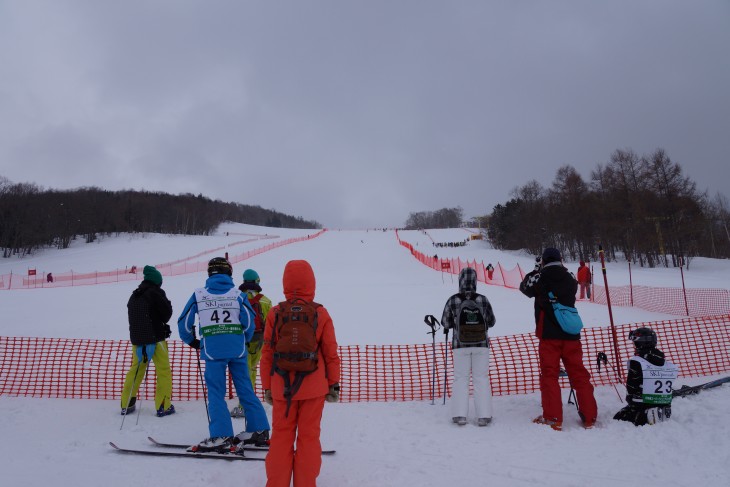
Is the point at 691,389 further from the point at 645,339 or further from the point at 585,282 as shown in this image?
the point at 585,282

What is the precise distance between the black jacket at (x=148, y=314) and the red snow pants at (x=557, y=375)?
4622mm

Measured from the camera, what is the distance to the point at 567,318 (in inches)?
175

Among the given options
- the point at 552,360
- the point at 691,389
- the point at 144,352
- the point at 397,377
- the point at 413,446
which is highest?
the point at 144,352

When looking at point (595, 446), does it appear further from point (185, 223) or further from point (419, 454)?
point (185, 223)

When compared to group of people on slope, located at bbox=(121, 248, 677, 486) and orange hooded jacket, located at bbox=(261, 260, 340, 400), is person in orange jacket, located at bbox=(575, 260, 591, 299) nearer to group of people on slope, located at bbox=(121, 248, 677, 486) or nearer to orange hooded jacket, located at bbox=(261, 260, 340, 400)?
group of people on slope, located at bbox=(121, 248, 677, 486)

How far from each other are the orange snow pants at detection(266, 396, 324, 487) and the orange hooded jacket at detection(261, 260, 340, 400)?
0.41 ft

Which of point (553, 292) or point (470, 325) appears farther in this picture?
point (470, 325)

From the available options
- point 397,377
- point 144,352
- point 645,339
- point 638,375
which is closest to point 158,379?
point 144,352

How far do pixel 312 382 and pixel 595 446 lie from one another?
9.37 ft

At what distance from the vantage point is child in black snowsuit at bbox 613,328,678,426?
13.4 feet

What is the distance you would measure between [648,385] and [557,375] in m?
0.84

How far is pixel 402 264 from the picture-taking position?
37812 millimetres

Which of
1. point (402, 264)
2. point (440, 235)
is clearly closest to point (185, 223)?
point (440, 235)

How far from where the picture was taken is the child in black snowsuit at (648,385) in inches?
161
